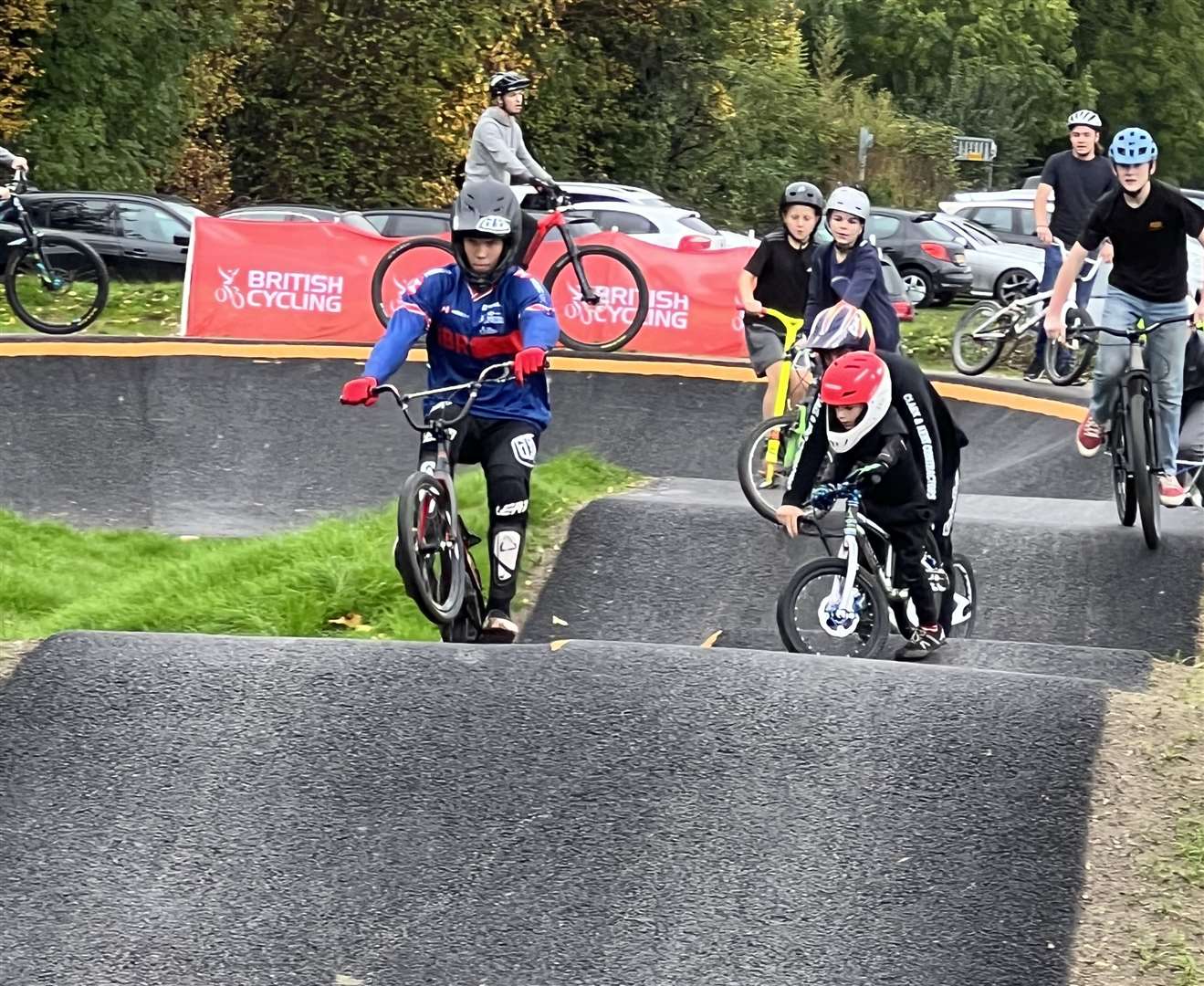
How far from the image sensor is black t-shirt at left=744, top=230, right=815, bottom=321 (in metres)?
10.8

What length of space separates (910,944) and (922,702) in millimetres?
1349

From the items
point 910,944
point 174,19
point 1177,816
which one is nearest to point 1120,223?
point 1177,816

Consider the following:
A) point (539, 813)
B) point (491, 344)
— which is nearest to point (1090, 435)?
point (491, 344)

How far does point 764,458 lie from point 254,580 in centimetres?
279

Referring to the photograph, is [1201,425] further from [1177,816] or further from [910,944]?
[910,944]

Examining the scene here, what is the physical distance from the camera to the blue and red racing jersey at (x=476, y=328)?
7.84m

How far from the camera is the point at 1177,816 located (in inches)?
205

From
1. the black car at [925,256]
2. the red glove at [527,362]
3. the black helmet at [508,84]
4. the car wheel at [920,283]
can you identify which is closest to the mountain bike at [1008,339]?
the black helmet at [508,84]

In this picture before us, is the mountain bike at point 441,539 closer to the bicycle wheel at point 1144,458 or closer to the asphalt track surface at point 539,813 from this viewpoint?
the asphalt track surface at point 539,813

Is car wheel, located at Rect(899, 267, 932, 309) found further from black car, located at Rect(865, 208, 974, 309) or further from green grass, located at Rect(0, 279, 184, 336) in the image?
green grass, located at Rect(0, 279, 184, 336)

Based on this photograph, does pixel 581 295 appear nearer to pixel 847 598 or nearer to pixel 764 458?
pixel 764 458

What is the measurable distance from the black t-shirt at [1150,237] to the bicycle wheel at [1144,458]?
0.52 m

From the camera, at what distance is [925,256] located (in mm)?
26688

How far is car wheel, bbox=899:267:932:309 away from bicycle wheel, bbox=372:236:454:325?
36.8 feet
